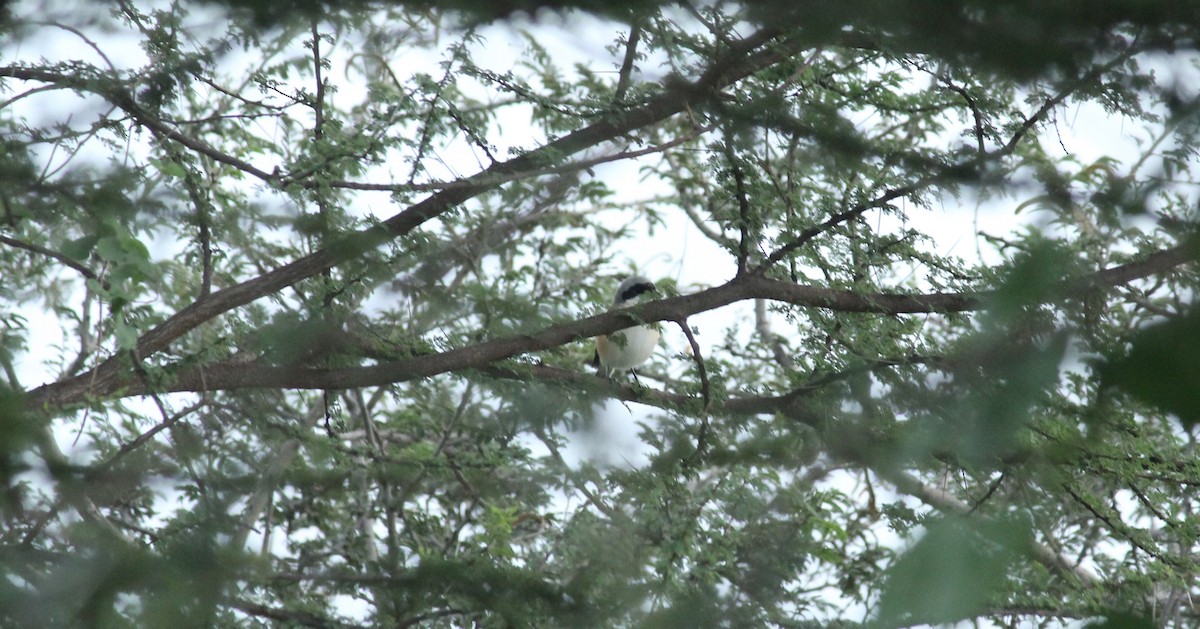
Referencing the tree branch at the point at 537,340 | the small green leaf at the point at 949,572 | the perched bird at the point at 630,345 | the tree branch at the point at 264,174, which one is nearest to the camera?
the small green leaf at the point at 949,572

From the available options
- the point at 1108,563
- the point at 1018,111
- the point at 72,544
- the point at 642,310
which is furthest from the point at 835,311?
the point at 72,544

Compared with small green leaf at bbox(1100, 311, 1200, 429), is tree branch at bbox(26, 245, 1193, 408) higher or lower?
higher

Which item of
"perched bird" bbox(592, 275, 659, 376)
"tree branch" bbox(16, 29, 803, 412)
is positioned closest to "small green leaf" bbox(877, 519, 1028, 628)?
"tree branch" bbox(16, 29, 803, 412)

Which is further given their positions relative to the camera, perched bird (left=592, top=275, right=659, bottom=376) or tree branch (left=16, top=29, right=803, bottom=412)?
perched bird (left=592, top=275, right=659, bottom=376)

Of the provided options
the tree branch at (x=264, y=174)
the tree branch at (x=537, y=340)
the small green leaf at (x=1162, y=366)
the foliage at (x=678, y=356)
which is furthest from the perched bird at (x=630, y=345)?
the small green leaf at (x=1162, y=366)

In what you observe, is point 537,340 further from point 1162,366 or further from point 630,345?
point 1162,366

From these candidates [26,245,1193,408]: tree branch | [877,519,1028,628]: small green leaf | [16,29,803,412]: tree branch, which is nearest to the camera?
[877,519,1028,628]: small green leaf

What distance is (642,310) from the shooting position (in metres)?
3.45

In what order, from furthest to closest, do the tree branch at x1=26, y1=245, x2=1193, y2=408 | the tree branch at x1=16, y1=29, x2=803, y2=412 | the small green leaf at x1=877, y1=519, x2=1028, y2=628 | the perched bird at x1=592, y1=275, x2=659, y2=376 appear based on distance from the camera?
the perched bird at x1=592, y1=275, x2=659, y2=376
the tree branch at x1=26, y1=245, x2=1193, y2=408
the tree branch at x1=16, y1=29, x2=803, y2=412
the small green leaf at x1=877, y1=519, x2=1028, y2=628

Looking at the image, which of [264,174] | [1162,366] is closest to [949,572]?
[1162,366]

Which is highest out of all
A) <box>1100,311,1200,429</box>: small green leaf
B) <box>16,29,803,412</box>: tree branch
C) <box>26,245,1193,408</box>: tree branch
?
<box>16,29,803,412</box>: tree branch

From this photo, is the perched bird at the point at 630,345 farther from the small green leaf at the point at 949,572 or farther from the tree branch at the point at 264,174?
the small green leaf at the point at 949,572

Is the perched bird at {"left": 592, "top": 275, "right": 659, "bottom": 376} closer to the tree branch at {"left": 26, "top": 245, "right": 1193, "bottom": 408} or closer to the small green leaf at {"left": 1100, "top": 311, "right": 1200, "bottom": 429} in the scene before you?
the tree branch at {"left": 26, "top": 245, "right": 1193, "bottom": 408}

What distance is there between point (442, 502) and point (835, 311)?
7.80 ft
